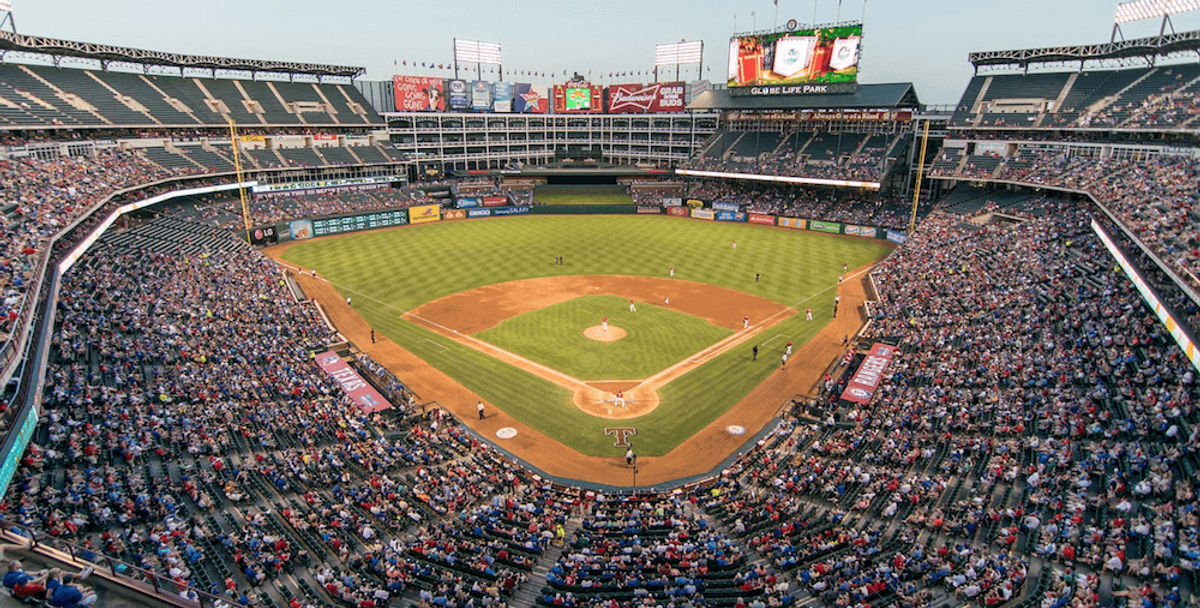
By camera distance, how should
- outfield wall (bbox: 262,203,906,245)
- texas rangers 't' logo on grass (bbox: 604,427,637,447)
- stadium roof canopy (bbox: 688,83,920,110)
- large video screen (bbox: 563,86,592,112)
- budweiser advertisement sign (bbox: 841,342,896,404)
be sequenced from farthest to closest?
large video screen (bbox: 563,86,592,112), stadium roof canopy (bbox: 688,83,920,110), outfield wall (bbox: 262,203,906,245), budweiser advertisement sign (bbox: 841,342,896,404), texas rangers 't' logo on grass (bbox: 604,427,637,447)

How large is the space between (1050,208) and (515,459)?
45463 millimetres

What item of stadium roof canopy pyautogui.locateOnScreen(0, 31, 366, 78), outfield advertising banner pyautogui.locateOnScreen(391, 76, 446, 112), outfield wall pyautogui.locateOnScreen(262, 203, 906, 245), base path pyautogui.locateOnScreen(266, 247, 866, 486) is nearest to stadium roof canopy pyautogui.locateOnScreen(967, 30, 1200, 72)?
outfield wall pyautogui.locateOnScreen(262, 203, 906, 245)

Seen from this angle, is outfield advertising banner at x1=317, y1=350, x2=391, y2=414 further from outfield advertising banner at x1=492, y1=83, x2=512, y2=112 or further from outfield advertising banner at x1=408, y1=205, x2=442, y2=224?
outfield advertising banner at x1=492, y1=83, x2=512, y2=112

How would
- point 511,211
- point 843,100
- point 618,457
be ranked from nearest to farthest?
point 618,457 < point 843,100 < point 511,211

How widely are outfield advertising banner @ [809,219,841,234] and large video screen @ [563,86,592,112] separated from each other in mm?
44183

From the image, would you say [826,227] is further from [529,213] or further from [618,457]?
[618,457]

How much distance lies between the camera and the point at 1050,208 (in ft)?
154

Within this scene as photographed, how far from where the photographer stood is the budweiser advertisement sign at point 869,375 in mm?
27203

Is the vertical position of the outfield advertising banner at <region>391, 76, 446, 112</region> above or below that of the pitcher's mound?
above

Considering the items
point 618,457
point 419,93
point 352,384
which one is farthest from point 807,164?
point 352,384

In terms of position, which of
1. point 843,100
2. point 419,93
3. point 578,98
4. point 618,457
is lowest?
point 618,457

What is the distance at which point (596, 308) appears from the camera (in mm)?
41094

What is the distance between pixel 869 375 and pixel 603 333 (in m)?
14.4

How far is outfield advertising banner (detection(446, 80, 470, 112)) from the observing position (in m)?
88.5
